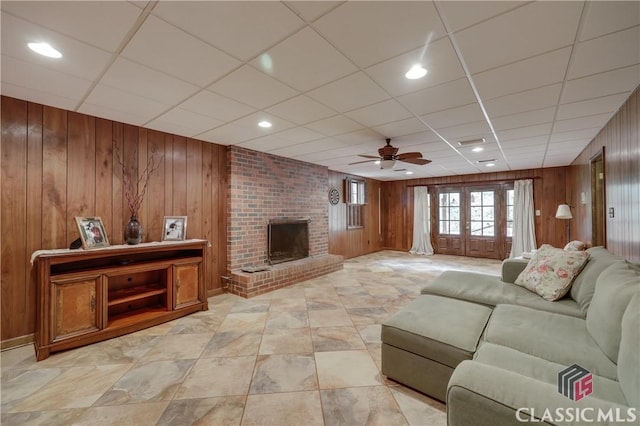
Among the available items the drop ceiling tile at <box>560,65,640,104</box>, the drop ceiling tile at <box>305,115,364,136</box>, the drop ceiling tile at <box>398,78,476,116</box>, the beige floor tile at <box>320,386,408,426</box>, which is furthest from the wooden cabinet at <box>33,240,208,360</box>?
the drop ceiling tile at <box>560,65,640,104</box>

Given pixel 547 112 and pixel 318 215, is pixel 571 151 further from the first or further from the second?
pixel 318 215

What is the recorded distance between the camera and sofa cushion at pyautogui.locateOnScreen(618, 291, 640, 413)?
965mm

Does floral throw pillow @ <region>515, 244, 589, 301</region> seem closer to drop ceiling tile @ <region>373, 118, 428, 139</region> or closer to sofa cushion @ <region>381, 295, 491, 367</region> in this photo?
sofa cushion @ <region>381, 295, 491, 367</region>

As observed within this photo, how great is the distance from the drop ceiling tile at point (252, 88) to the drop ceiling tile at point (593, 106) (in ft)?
9.07

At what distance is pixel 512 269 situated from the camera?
2930 mm

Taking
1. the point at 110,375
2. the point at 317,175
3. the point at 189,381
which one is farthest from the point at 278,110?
the point at 317,175

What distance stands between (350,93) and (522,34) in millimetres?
1213

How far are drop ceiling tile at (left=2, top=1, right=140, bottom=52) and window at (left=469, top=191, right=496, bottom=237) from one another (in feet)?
26.0

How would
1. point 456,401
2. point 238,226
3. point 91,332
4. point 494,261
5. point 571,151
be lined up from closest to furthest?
point 456,401 < point 91,332 < point 238,226 < point 571,151 < point 494,261

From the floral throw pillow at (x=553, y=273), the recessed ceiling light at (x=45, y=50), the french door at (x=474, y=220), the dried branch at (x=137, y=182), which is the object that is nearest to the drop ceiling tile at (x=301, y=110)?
the recessed ceiling light at (x=45, y=50)

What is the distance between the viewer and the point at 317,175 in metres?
5.87

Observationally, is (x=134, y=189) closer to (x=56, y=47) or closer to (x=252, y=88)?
(x=56, y=47)

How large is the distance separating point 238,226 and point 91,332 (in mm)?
2149

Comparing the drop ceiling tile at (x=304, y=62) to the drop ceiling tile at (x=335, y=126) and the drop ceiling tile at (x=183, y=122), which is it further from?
the drop ceiling tile at (x=183, y=122)
